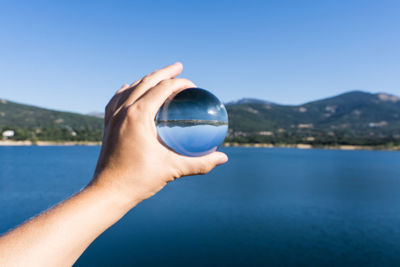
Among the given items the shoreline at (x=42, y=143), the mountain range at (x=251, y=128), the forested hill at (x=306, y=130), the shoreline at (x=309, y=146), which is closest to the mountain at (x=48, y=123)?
the mountain range at (x=251, y=128)

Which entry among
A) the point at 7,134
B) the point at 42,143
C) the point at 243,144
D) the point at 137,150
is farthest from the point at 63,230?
the point at 243,144

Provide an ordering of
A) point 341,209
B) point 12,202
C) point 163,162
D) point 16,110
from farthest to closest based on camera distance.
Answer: point 16,110, point 341,209, point 12,202, point 163,162

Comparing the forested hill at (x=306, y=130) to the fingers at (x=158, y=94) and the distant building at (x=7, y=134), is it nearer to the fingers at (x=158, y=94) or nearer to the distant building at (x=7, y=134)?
the distant building at (x=7, y=134)

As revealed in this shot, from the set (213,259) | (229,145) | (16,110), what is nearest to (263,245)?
(213,259)

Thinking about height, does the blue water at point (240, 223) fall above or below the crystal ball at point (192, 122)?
below

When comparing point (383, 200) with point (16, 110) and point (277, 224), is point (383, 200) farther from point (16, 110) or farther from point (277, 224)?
point (16, 110)

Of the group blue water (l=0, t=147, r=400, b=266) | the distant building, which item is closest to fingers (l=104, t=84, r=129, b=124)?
blue water (l=0, t=147, r=400, b=266)
